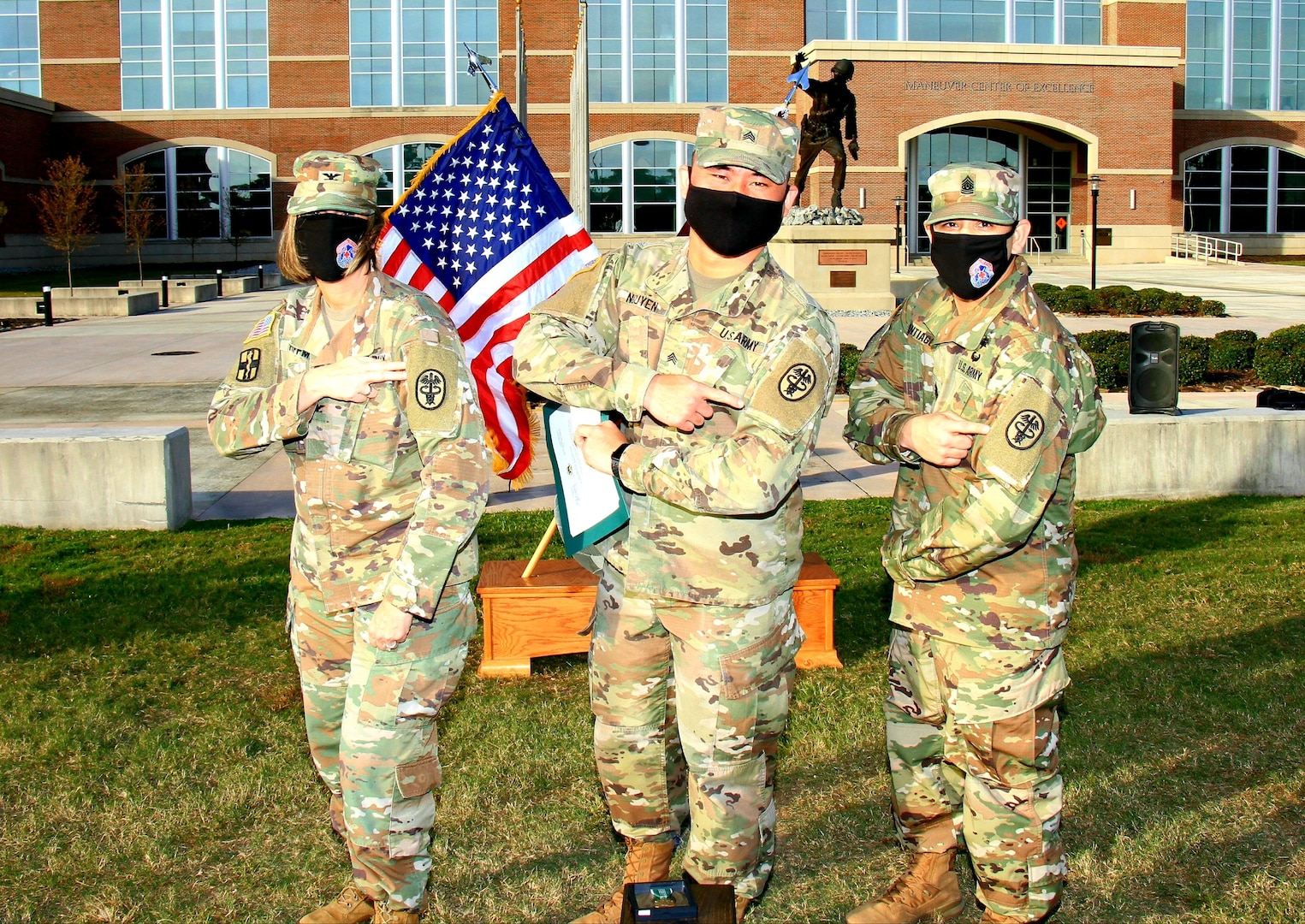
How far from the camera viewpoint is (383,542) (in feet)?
11.1

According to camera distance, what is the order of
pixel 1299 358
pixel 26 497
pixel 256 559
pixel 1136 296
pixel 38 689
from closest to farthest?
pixel 38 689 < pixel 256 559 < pixel 26 497 < pixel 1299 358 < pixel 1136 296

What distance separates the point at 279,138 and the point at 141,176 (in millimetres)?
7784

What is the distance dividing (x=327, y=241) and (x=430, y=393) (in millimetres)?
501

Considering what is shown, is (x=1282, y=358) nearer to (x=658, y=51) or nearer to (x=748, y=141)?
(x=748, y=141)

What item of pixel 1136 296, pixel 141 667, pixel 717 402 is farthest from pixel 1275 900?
pixel 1136 296

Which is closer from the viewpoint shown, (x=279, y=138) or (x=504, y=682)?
(x=504, y=682)

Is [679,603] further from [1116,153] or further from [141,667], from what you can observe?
[1116,153]

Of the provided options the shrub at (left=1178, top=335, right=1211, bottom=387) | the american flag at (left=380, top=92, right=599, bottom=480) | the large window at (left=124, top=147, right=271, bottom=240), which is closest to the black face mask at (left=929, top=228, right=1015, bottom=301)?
the american flag at (left=380, top=92, right=599, bottom=480)

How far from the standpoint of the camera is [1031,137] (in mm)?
51781

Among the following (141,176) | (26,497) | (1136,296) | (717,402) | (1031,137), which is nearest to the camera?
(717,402)

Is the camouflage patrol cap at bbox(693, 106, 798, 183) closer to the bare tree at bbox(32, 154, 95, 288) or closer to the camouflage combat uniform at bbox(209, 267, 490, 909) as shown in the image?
the camouflage combat uniform at bbox(209, 267, 490, 909)

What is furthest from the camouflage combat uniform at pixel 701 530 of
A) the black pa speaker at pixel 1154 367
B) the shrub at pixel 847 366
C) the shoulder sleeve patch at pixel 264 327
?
the shrub at pixel 847 366

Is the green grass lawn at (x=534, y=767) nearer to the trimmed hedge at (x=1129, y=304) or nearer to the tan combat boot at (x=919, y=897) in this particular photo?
the tan combat boot at (x=919, y=897)

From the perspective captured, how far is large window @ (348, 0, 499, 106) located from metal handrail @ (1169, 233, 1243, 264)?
29595 millimetres
